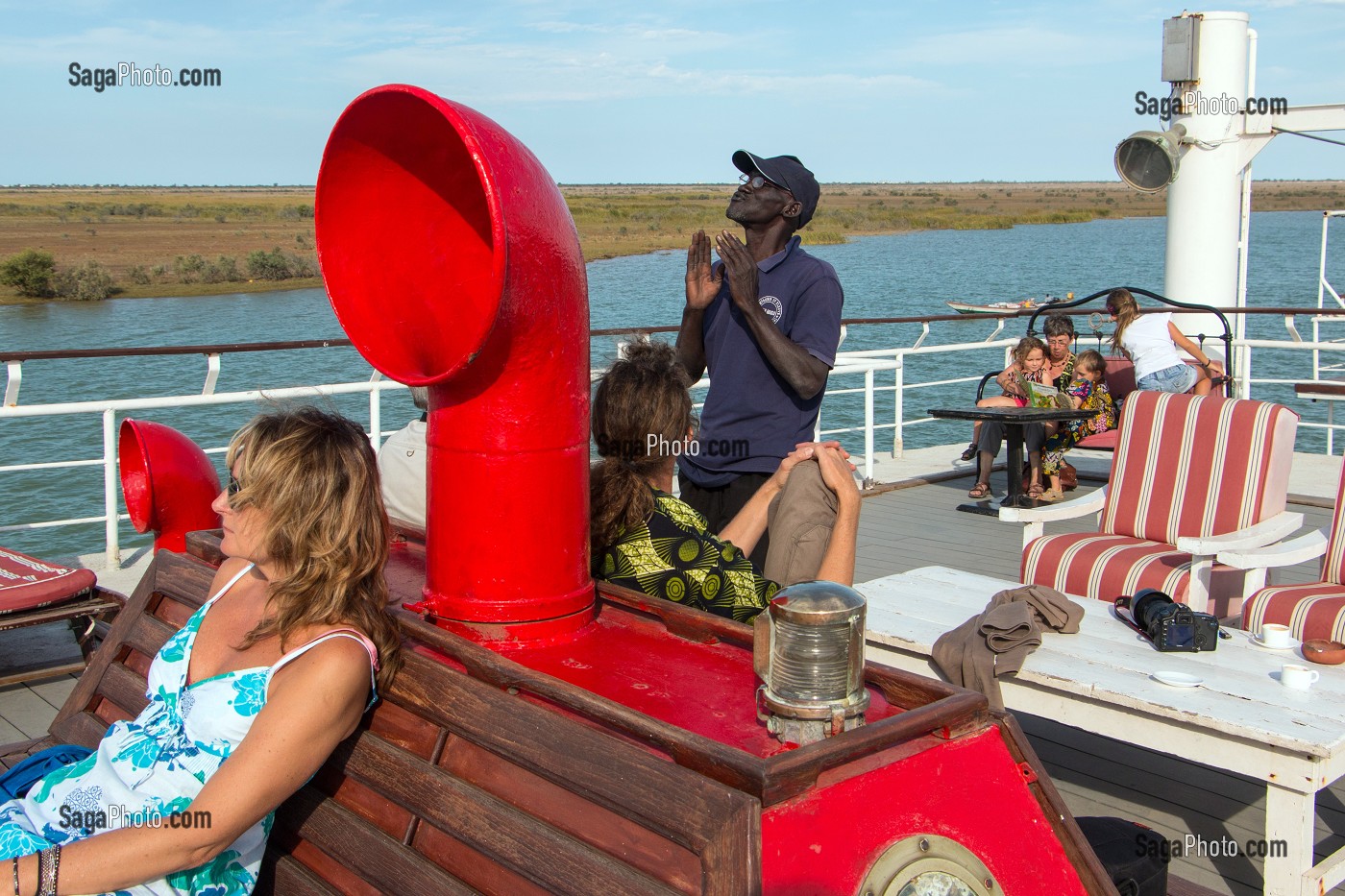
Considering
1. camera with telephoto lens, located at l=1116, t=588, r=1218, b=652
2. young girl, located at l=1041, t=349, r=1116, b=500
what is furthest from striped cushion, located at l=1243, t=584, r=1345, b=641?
young girl, located at l=1041, t=349, r=1116, b=500

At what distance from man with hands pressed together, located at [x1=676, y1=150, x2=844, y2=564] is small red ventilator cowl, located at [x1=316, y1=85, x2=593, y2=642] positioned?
101 centimetres

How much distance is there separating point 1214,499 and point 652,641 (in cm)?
301

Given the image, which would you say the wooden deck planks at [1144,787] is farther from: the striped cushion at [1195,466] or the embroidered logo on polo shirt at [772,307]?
the embroidered logo on polo shirt at [772,307]

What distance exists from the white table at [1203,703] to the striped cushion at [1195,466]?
1180 millimetres

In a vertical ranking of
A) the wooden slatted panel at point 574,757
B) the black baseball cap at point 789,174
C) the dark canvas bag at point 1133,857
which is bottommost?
the dark canvas bag at point 1133,857

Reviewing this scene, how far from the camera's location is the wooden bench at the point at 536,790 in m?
1.34

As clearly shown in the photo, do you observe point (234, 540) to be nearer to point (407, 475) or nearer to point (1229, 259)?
point (407, 475)

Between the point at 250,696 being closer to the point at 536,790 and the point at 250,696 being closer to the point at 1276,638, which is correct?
the point at 536,790

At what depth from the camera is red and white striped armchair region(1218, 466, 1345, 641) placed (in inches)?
136

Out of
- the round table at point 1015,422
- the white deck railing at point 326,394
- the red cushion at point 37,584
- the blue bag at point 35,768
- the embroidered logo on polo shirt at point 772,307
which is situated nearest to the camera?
the blue bag at point 35,768

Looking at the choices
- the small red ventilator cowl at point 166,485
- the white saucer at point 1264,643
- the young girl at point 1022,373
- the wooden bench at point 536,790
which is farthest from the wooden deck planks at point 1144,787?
the young girl at point 1022,373

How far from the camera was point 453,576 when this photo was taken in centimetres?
192

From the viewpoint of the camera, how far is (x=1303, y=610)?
11.5 ft

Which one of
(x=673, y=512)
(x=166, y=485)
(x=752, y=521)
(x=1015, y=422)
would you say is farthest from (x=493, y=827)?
(x=1015, y=422)
